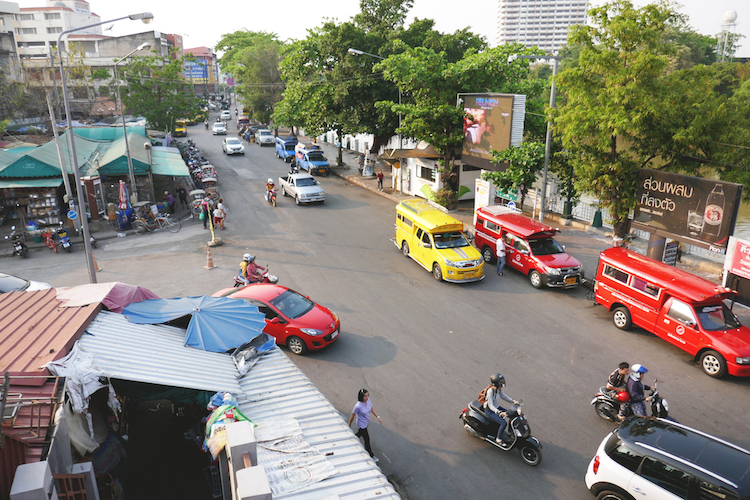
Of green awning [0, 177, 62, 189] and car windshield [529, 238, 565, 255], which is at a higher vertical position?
green awning [0, 177, 62, 189]

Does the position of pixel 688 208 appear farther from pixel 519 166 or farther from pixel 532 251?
pixel 519 166

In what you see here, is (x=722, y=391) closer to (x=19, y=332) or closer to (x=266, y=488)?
(x=266, y=488)

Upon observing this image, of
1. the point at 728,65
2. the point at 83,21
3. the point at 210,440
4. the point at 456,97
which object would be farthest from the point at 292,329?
the point at 83,21

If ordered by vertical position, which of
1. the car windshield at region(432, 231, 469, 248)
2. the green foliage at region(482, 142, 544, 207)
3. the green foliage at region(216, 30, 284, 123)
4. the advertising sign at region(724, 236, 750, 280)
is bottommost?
the car windshield at region(432, 231, 469, 248)

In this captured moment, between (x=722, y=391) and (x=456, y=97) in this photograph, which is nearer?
(x=722, y=391)

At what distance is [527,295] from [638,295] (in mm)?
3701

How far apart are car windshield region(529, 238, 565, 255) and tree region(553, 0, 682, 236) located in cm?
215

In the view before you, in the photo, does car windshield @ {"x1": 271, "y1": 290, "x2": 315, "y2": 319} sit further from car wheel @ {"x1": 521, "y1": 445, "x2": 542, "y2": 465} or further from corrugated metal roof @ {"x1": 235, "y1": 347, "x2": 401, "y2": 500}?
car wheel @ {"x1": 521, "y1": 445, "x2": 542, "y2": 465}

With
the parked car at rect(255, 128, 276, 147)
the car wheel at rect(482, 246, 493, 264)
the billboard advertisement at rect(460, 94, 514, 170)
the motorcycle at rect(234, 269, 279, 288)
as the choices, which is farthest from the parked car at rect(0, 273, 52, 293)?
the parked car at rect(255, 128, 276, 147)

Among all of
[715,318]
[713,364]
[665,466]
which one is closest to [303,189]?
[715,318]

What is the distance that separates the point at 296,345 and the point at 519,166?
1359 cm

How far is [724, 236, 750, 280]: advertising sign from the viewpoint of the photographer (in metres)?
13.9

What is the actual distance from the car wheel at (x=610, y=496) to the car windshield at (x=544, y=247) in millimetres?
10348

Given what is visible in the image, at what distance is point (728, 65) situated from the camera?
47406 mm
